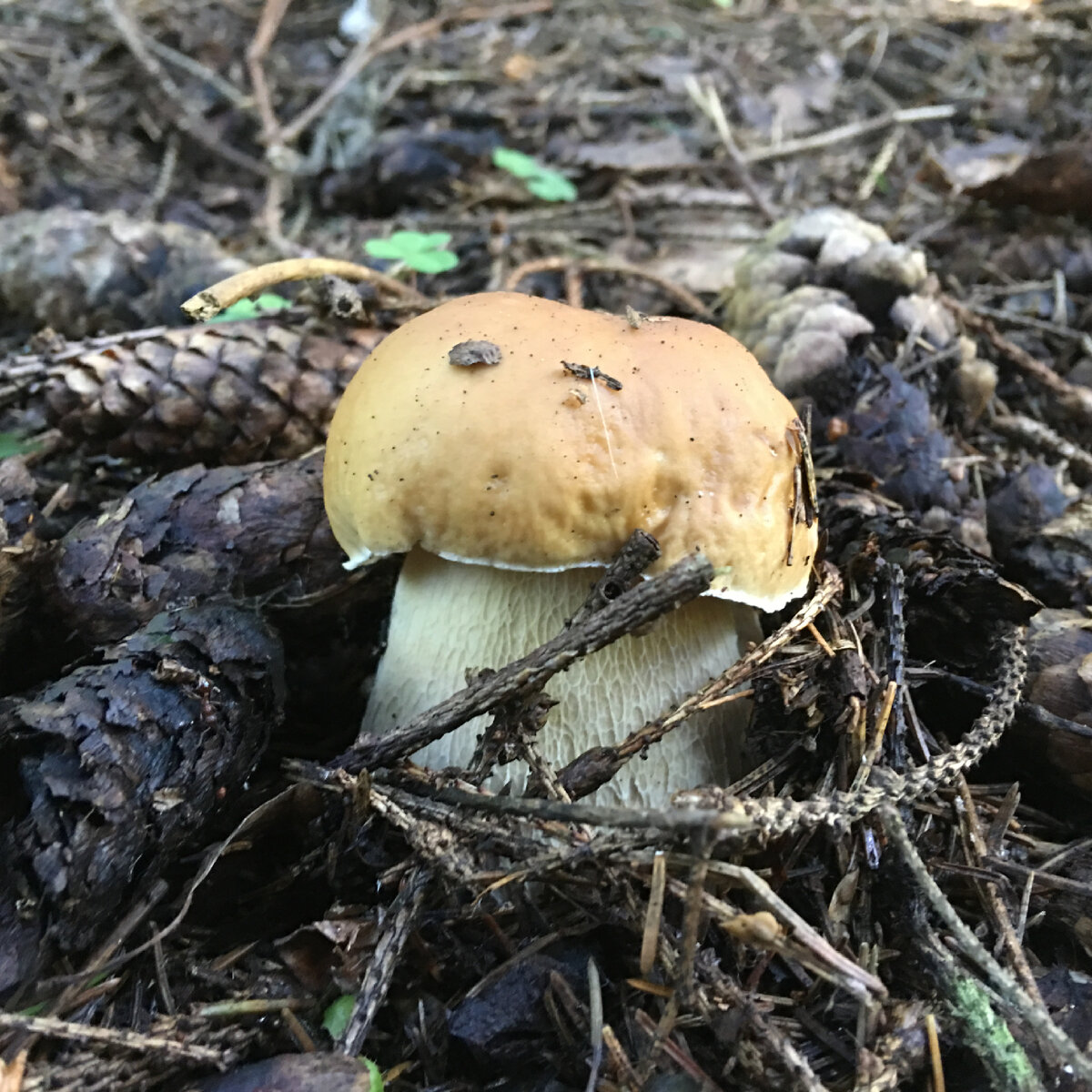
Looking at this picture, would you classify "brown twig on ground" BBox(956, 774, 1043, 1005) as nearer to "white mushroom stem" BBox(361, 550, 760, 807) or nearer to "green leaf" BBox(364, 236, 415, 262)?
"white mushroom stem" BBox(361, 550, 760, 807)

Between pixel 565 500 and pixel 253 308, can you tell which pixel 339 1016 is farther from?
pixel 253 308

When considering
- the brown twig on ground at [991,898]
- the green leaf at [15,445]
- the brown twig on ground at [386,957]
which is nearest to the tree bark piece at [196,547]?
the green leaf at [15,445]

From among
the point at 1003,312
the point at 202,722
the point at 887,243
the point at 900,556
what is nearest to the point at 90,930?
the point at 202,722

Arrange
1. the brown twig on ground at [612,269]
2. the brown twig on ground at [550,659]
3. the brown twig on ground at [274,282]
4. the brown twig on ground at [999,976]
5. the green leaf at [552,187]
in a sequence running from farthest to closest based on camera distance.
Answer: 1. the green leaf at [552,187]
2. the brown twig on ground at [612,269]
3. the brown twig on ground at [274,282]
4. the brown twig on ground at [550,659]
5. the brown twig on ground at [999,976]

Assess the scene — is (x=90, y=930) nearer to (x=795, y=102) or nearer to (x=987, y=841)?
(x=987, y=841)

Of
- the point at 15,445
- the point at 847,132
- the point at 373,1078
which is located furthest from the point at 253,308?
the point at 847,132

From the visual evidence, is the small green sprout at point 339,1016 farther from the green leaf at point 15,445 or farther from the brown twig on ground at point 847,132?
the brown twig on ground at point 847,132

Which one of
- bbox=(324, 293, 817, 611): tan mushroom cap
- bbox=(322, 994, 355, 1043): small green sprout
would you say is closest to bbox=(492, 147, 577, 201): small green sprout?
Answer: bbox=(324, 293, 817, 611): tan mushroom cap
